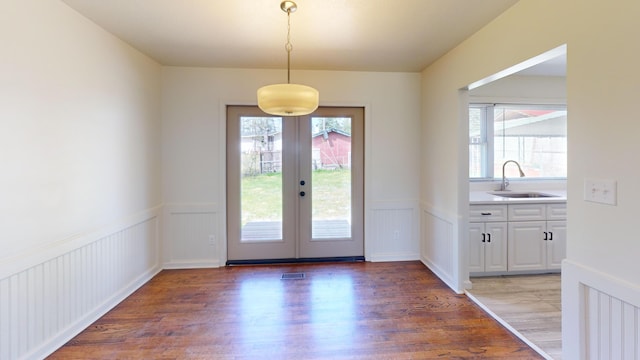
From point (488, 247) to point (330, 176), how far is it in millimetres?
1954

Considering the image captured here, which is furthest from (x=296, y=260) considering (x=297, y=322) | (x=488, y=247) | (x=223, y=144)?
(x=488, y=247)

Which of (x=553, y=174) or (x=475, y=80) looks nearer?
(x=475, y=80)

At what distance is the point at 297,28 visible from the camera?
2.56m

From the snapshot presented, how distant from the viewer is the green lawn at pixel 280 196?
12.5ft

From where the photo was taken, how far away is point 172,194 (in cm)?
368

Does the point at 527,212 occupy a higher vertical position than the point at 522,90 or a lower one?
lower

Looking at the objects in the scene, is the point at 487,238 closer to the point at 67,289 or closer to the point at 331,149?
the point at 331,149

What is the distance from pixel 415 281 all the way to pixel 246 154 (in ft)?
8.11

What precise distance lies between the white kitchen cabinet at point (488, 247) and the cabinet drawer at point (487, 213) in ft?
0.18

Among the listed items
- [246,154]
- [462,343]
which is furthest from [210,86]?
[462,343]

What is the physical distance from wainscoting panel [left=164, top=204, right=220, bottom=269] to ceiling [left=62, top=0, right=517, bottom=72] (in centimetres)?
175

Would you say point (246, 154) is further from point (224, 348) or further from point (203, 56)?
point (224, 348)

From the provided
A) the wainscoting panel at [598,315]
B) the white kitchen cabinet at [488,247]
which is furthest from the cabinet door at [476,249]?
the wainscoting panel at [598,315]

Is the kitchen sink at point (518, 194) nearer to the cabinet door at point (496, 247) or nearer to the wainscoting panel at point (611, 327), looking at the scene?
the cabinet door at point (496, 247)
